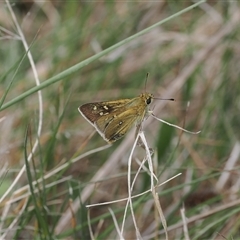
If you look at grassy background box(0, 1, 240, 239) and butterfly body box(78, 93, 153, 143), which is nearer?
butterfly body box(78, 93, 153, 143)

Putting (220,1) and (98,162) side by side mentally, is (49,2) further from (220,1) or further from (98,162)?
(98,162)

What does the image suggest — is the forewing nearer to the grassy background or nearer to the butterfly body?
the butterfly body

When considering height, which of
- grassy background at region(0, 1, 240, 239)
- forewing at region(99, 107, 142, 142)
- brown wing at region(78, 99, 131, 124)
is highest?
grassy background at region(0, 1, 240, 239)

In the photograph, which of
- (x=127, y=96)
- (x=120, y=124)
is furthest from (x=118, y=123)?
(x=127, y=96)

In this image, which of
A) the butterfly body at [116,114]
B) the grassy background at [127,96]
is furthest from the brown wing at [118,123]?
the grassy background at [127,96]

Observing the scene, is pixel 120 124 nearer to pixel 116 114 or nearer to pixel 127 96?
pixel 116 114

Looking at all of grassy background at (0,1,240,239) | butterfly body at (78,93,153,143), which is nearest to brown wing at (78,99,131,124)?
butterfly body at (78,93,153,143)

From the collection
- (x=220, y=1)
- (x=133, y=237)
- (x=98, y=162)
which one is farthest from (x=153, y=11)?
(x=133, y=237)
